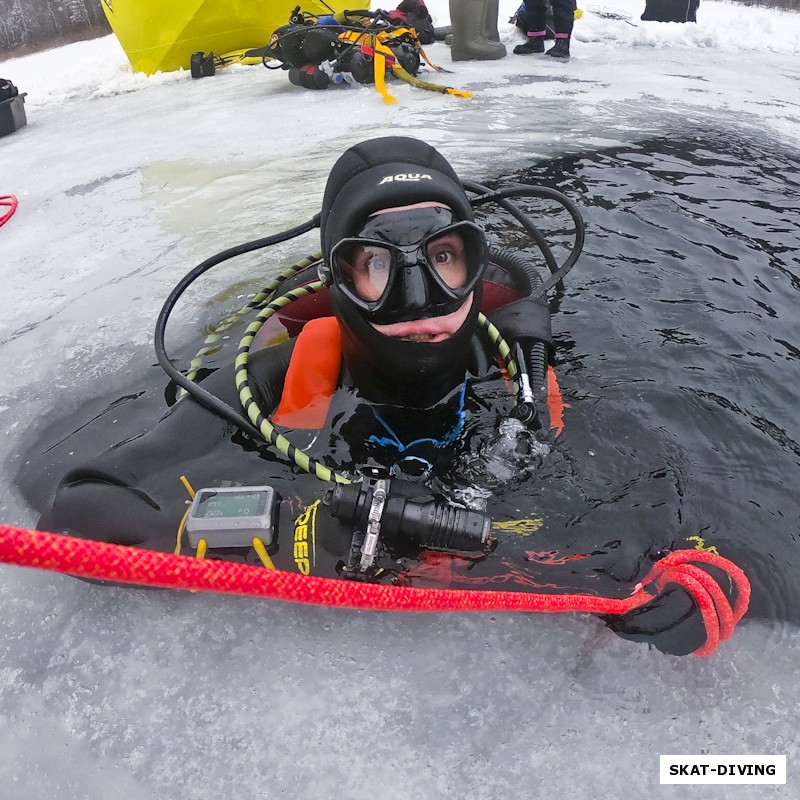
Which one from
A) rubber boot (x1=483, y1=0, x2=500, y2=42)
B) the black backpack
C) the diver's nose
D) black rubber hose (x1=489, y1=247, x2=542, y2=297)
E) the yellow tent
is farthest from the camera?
the yellow tent

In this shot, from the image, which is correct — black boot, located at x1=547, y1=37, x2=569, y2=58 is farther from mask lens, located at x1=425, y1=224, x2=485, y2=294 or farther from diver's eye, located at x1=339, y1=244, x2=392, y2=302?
diver's eye, located at x1=339, y1=244, x2=392, y2=302

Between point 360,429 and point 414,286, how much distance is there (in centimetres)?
61

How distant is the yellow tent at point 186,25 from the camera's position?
8227 mm

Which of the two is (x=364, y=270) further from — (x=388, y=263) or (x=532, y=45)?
(x=532, y=45)

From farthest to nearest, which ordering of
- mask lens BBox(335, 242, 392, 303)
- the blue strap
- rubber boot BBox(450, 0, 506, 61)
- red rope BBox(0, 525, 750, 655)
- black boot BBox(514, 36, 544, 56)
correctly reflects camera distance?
black boot BBox(514, 36, 544, 56) → rubber boot BBox(450, 0, 506, 61) → the blue strap → mask lens BBox(335, 242, 392, 303) → red rope BBox(0, 525, 750, 655)

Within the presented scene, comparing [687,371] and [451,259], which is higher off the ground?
[451,259]

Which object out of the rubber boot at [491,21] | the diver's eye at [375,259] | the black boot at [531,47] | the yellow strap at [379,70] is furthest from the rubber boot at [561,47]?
the diver's eye at [375,259]

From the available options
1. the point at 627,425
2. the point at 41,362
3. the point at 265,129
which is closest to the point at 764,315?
the point at 627,425

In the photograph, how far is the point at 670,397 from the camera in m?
2.50

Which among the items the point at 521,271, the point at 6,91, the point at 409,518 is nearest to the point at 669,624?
the point at 409,518

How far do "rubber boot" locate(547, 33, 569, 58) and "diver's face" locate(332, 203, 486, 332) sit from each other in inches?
295

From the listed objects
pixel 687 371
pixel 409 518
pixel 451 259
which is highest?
pixel 451 259

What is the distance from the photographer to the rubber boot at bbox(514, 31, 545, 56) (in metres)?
8.30

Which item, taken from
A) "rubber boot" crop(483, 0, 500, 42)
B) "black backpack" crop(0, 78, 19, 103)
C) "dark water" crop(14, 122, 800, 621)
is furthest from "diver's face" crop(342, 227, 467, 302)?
"rubber boot" crop(483, 0, 500, 42)
